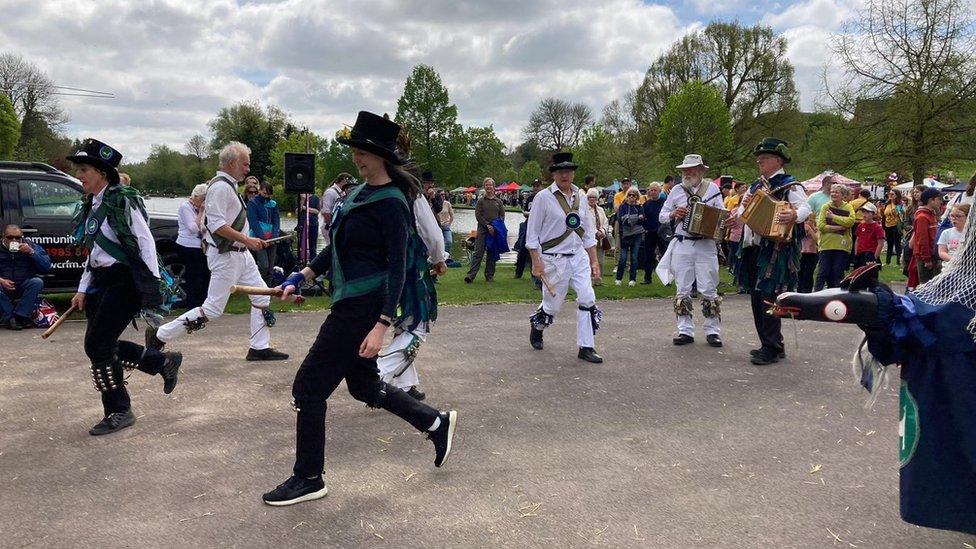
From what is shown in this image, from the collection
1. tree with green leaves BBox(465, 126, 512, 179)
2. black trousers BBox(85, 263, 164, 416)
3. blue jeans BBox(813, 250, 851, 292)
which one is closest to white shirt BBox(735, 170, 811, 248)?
blue jeans BBox(813, 250, 851, 292)

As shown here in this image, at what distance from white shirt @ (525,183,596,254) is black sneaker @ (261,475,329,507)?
12.8ft

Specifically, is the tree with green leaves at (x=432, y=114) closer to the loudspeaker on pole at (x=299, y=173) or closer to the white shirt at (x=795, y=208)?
the loudspeaker on pole at (x=299, y=173)

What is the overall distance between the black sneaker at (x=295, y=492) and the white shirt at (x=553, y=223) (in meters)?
3.90

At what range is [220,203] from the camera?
20.5 ft

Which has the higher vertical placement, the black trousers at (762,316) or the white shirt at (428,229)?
the white shirt at (428,229)

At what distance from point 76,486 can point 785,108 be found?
51.5 metres

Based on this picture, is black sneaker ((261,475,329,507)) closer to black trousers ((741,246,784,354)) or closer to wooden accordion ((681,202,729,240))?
black trousers ((741,246,784,354))

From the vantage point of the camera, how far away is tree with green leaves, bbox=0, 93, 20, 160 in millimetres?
45688

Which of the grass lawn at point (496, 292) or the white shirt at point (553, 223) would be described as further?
the grass lawn at point (496, 292)

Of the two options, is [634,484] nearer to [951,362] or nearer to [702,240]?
[951,362]

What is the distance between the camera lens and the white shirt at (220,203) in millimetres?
6234

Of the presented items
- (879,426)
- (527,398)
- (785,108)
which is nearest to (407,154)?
(527,398)

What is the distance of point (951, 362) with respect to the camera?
9.15 ft

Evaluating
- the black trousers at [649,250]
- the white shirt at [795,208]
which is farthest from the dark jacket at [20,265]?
the black trousers at [649,250]
